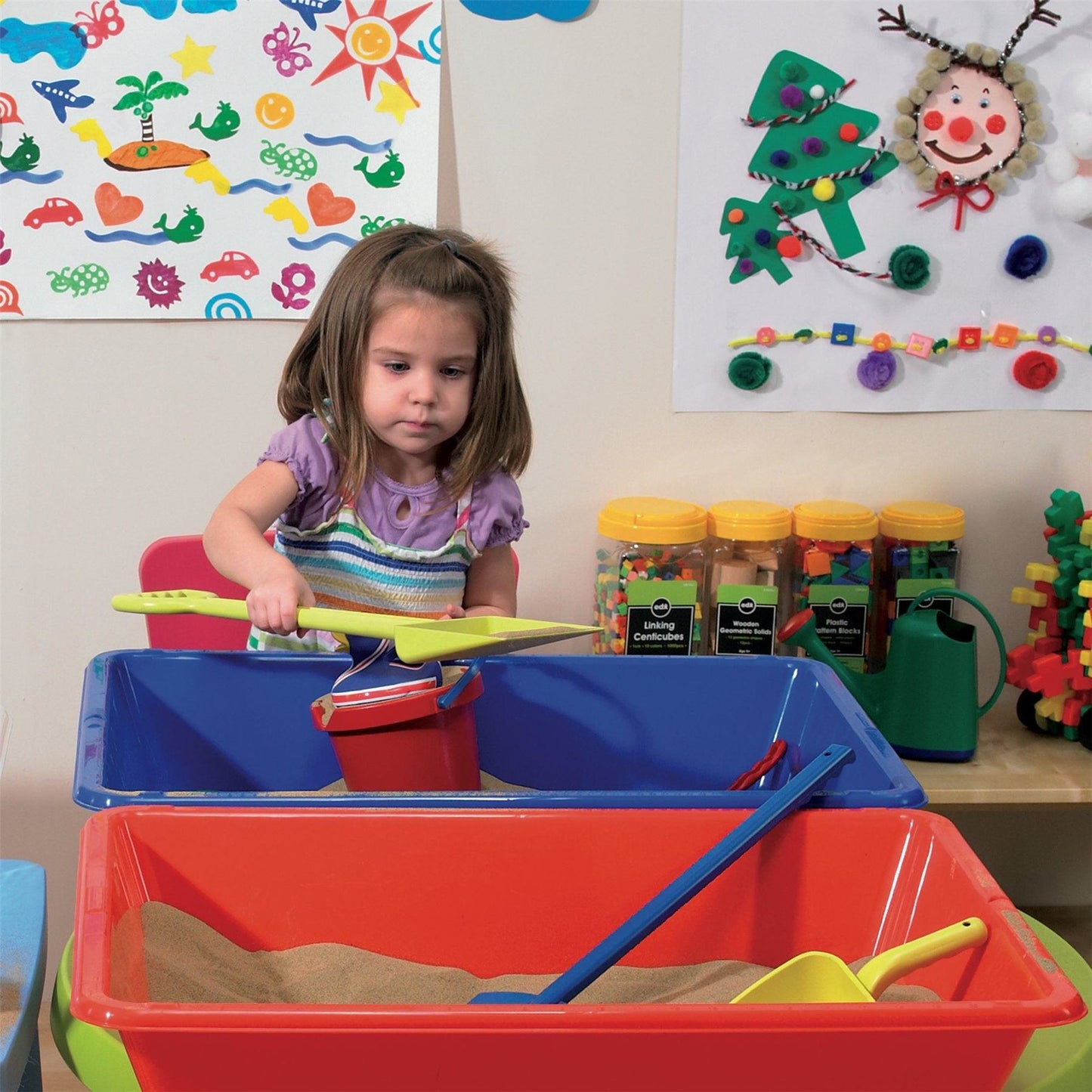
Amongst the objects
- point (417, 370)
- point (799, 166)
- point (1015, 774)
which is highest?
point (799, 166)

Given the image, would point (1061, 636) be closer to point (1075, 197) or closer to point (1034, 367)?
point (1034, 367)

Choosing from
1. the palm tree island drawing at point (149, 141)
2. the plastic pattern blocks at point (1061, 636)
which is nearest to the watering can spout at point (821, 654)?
the plastic pattern blocks at point (1061, 636)

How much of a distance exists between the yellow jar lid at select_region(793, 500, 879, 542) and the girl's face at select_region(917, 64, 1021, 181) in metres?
0.42

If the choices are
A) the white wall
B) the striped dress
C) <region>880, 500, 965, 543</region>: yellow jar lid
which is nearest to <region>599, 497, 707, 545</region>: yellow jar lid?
the white wall

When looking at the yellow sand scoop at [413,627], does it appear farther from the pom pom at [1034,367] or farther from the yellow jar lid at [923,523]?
the pom pom at [1034,367]

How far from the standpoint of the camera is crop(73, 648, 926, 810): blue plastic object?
888mm

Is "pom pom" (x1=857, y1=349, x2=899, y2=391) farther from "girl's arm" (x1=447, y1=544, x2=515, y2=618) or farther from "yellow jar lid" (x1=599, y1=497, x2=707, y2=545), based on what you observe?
"girl's arm" (x1=447, y1=544, x2=515, y2=618)

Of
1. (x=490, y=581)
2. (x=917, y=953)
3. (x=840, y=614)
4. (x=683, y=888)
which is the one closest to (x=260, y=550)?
(x=490, y=581)

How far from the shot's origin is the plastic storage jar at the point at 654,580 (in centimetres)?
141

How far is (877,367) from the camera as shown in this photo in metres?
1.53

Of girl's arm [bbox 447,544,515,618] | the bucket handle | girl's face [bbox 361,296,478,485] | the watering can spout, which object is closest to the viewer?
girl's face [bbox 361,296,478,485]

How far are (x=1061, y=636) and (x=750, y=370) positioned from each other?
1.60ft

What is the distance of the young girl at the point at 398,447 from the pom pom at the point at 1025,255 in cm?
75

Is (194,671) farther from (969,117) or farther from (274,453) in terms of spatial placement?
(969,117)
